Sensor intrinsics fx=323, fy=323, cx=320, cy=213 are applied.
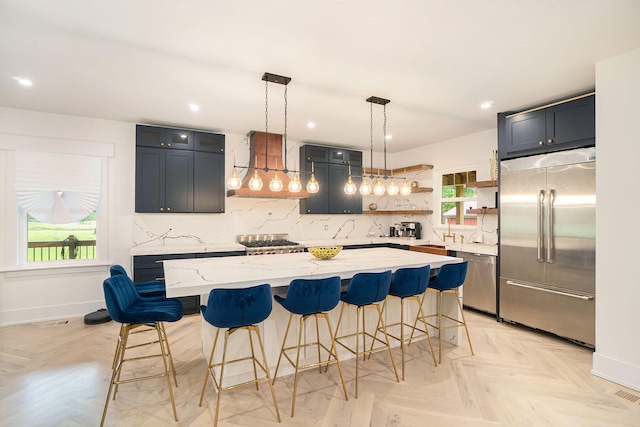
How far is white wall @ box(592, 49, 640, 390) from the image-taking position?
2641 millimetres

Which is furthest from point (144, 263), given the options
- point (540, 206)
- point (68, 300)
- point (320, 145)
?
point (540, 206)

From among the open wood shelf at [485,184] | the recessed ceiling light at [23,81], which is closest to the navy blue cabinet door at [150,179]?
the recessed ceiling light at [23,81]

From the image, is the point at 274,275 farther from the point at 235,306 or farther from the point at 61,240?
the point at 61,240

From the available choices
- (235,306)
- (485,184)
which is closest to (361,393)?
(235,306)

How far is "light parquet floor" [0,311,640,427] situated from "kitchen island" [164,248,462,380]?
0.30 metres

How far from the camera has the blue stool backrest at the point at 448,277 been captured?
10.2 feet

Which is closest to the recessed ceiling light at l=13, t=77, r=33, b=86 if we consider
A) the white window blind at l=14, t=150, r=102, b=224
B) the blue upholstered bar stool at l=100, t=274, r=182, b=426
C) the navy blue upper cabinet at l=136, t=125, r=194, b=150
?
the white window blind at l=14, t=150, r=102, b=224

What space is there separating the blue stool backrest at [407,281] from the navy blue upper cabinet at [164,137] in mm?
3623

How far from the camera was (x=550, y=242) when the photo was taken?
357cm

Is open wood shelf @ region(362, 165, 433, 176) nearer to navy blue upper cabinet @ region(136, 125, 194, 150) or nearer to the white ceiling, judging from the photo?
the white ceiling

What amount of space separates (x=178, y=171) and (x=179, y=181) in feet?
0.48

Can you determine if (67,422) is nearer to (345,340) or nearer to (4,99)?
(345,340)

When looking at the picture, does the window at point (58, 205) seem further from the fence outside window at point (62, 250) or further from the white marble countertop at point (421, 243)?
the white marble countertop at point (421, 243)

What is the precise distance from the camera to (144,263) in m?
4.28
